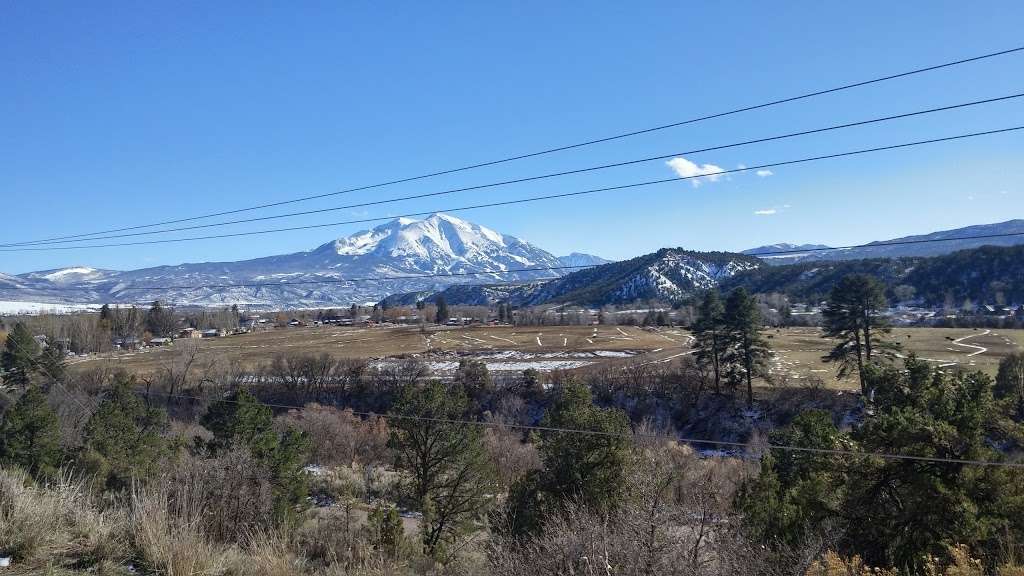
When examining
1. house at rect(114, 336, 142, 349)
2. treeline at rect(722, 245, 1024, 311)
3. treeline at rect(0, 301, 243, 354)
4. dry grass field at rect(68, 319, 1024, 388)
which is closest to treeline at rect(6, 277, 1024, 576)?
dry grass field at rect(68, 319, 1024, 388)

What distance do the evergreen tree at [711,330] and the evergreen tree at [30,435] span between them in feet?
159

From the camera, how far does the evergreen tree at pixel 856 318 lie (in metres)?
42.1

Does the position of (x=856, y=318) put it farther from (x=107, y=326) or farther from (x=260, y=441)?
(x=107, y=326)

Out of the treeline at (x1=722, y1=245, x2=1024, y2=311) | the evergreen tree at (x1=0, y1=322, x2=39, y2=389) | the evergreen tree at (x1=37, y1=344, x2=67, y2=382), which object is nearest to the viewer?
the evergreen tree at (x1=0, y1=322, x2=39, y2=389)

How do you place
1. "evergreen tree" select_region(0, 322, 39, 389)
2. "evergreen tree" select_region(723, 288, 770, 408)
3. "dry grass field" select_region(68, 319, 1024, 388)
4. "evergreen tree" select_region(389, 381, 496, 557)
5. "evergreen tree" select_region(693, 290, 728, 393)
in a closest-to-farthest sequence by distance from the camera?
"evergreen tree" select_region(389, 381, 496, 557), "evergreen tree" select_region(723, 288, 770, 408), "evergreen tree" select_region(693, 290, 728, 393), "evergreen tree" select_region(0, 322, 39, 389), "dry grass field" select_region(68, 319, 1024, 388)

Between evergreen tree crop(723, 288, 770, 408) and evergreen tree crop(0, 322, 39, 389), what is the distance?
67491 mm

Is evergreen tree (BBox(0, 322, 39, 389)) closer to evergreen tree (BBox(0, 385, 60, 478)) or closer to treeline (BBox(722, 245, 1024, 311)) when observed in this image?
evergreen tree (BBox(0, 385, 60, 478))

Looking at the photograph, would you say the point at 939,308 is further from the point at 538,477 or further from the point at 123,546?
the point at 123,546

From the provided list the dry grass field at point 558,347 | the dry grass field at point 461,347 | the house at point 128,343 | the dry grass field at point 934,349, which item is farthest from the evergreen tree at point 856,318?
the house at point 128,343

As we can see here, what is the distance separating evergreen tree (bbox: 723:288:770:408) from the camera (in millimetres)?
49750

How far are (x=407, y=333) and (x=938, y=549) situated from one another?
393ft

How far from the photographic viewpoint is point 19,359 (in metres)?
54.7

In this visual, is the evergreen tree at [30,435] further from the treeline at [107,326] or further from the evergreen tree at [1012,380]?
the treeline at [107,326]

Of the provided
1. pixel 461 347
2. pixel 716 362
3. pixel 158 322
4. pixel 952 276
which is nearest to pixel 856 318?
pixel 716 362
